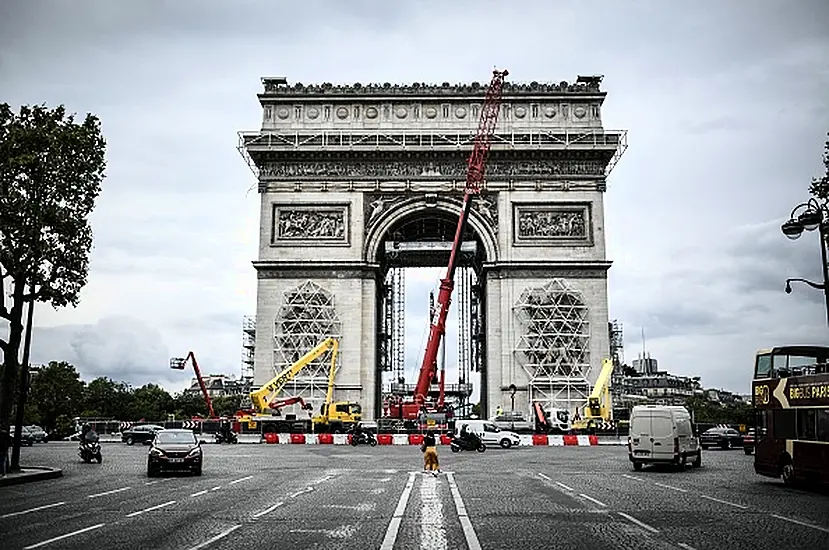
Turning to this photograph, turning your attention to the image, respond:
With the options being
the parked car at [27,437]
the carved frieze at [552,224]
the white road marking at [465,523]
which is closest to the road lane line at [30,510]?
the white road marking at [465,523]

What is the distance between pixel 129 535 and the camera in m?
13.0

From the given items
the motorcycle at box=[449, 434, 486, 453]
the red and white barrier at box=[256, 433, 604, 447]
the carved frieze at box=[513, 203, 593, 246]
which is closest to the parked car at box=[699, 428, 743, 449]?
the red and white barrier at box=[256, 433, 604, 447]

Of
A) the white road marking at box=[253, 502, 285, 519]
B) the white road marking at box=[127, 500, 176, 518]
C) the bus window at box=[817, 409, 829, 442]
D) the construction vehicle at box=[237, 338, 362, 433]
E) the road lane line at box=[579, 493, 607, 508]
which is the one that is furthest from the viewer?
the construction vehicle at box=[237, 338, 362, 433]

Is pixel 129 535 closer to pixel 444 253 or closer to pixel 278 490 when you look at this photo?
pixel 278 490

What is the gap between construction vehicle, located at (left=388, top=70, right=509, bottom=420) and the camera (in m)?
57.7

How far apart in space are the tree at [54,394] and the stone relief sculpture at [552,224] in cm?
4813

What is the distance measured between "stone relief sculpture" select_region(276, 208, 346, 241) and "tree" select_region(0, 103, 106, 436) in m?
32.4

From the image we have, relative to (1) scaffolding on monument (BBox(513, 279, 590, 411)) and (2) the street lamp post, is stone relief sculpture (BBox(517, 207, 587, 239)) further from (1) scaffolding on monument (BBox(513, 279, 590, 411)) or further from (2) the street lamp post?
(2) the street lamp post

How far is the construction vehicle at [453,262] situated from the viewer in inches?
2271

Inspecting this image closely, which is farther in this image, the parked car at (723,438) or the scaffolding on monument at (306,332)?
the scaffolding on monument at (306,332)

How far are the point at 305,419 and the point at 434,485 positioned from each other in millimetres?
37052

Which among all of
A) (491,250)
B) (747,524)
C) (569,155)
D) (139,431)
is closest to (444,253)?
(491,250)

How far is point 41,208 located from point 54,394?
208ft

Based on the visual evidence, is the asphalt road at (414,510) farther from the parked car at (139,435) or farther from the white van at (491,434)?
the parked car at (139,435)
